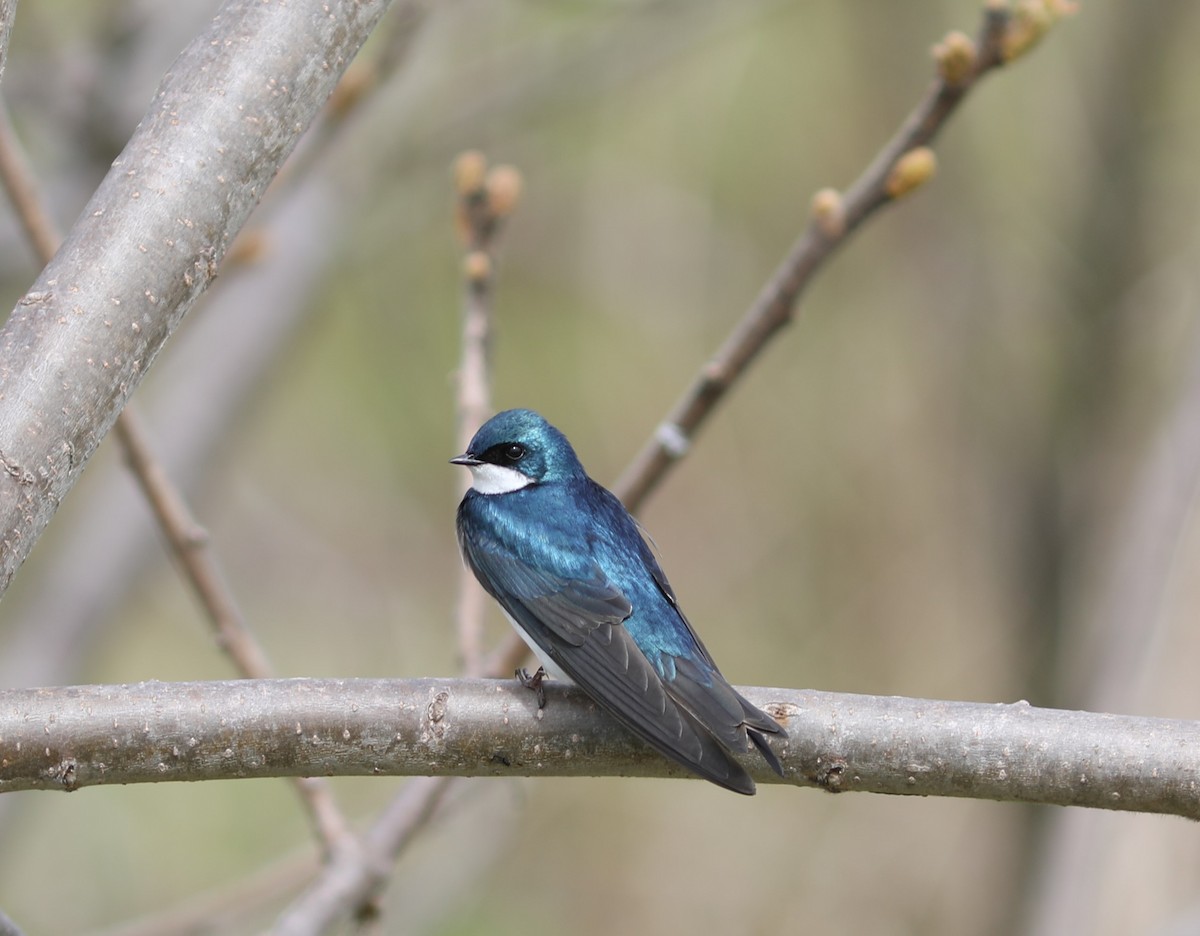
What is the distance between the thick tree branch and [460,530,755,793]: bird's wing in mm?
775

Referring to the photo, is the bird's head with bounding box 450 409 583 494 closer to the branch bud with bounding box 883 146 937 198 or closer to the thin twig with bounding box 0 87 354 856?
the thin twig with bounding box 0 87 354 856

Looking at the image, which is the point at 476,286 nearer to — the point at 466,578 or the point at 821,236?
the point at 466,578

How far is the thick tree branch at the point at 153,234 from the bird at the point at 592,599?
64 cm

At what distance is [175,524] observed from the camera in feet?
8.21

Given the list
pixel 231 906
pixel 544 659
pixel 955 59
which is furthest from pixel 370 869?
pixel 955 59

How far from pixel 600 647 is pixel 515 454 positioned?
73 cm

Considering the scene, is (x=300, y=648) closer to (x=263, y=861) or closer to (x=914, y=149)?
(x=263, y=861)

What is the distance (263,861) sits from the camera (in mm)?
5723

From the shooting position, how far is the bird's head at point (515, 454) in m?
2.81

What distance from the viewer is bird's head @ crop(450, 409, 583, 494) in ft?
9.23

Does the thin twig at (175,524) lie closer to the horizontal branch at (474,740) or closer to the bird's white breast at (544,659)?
the bird's white breast at (544,659)

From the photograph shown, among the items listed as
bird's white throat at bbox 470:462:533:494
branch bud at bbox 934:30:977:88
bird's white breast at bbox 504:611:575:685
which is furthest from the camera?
bird's white throat at bbox 470:462:533:494

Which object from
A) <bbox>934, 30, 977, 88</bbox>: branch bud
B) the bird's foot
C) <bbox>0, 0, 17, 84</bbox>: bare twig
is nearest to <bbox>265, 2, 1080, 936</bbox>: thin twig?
<bbox>934, 30, 977, 88</bbox>: branch bud

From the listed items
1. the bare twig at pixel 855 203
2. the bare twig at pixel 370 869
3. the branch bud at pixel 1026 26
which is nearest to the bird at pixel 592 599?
the bare twig at pixel 855 203
